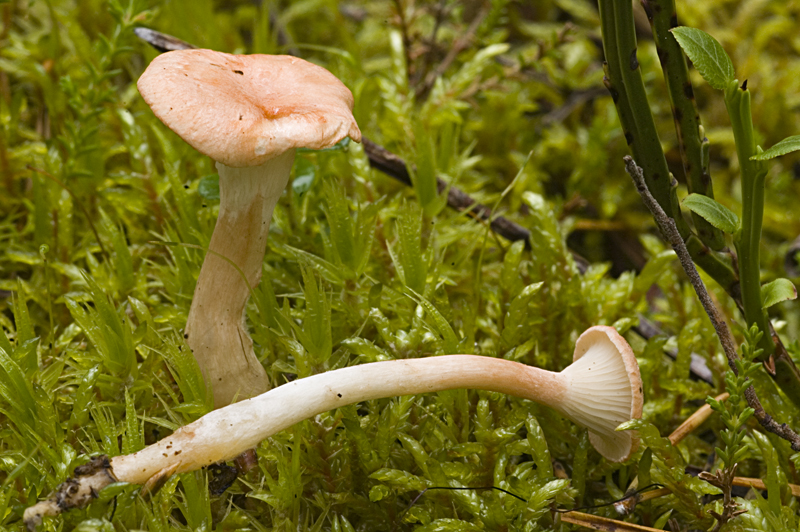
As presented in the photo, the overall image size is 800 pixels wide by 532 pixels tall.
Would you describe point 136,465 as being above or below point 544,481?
above

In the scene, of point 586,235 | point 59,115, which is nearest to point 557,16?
point 586,235

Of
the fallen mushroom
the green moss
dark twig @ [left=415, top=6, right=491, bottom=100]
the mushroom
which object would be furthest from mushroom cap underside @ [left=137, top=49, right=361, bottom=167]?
dark twig @ [left=415, top=6, right=491, bottom=100]

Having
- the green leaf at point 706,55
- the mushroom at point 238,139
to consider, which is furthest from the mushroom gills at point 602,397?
the mushroom at point 238,139

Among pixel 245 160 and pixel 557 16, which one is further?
pixel 557 16

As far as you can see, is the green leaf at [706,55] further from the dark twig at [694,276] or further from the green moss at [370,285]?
the green moss at [370,285]

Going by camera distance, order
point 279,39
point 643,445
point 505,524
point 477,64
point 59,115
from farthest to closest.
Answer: point 279,39, point 477,64, point 59,115, point 643,445, point 505,524

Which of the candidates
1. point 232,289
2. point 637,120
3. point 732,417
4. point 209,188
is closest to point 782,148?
point 637,120

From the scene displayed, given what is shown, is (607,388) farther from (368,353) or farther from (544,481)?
(368,353)
